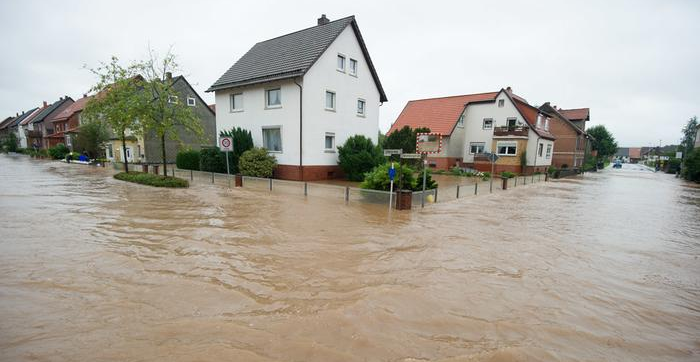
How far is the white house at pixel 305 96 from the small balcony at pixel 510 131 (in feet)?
49.9

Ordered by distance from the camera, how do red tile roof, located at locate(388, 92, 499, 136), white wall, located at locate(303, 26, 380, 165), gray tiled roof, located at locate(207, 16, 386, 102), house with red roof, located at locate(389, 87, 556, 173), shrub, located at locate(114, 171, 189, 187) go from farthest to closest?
red tile roof, located at locate(388, 92, 499, 136)
house with red roof, located at locate(389, 87, 556, 173)
white wall, located at locate(303, 26, 380, 165)
gray tiled roof, located at locate(207, 16, 386, 102)
shrub, located at locate(114, 171, 189, 187)

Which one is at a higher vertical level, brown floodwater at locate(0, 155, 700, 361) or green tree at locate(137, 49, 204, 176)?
green tree at locate(137, 49, 204, 176)

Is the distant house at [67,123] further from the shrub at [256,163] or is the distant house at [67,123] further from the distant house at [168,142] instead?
the shrub at [256,163]

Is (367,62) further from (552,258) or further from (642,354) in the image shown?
(642,354)

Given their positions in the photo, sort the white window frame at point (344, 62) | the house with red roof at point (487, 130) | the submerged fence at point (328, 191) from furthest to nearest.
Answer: the house with red roof at point (487, 130), the white window frame at point (344, 62), the submerged fence at point (328, 191)

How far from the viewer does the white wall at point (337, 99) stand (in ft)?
60.8

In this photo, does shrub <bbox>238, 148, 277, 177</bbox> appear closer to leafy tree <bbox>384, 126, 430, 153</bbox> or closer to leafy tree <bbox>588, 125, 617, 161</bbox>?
leafy tree <bbox>384, 126, 430, 153</bbox>

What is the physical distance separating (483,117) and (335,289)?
32.5 m

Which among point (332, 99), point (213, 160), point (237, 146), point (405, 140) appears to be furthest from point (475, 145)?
point (213, 160)

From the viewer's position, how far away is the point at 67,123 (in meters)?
49.2

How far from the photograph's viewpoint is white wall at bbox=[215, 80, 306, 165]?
1848cm

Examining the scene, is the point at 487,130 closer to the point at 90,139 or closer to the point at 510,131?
the point at 510,131

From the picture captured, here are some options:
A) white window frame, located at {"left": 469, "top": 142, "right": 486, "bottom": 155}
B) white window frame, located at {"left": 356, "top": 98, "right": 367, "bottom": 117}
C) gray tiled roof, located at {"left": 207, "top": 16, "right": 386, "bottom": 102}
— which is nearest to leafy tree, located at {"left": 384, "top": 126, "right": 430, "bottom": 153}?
white window frame, located at {"left": 356, "top": 98, "right": 367, "bottom": 117}

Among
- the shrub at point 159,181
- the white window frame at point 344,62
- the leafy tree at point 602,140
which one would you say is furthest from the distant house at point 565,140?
the shrub at point 159,181
